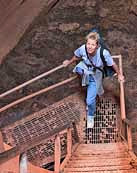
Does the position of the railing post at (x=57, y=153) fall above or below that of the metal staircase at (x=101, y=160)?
above

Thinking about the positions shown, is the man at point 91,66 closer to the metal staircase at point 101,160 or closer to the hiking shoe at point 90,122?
the hiking shoe at point 90,122

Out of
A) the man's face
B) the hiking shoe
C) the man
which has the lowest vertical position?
the hiking shoe

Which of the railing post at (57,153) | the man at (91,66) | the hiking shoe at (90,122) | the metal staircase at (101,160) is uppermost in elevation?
the man at (91,66)

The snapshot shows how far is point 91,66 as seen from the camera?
5312 millimetres

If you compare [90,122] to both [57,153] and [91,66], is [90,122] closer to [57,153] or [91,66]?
[91,66]

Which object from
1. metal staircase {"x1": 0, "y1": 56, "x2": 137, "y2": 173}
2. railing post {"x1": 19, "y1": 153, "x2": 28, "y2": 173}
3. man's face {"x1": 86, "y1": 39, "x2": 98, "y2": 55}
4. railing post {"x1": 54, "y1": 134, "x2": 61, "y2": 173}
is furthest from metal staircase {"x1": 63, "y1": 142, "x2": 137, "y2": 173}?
railing post {"x1": 19, "y1": 153, "x2": 28, "y2": 173}

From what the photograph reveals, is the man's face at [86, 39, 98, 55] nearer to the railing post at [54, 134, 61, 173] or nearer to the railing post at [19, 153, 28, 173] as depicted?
the railing post at [54, 134, 61, 173]

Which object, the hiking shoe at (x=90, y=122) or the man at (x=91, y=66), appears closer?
the man at (x=91, y=66)

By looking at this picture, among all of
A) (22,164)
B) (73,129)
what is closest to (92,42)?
(73,129)

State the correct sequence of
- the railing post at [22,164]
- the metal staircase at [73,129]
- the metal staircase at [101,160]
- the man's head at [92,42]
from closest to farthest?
the railing post at [22,164], the metal staircase at [101,160], the man's head at [92,42], the metal staircase at [73,129]

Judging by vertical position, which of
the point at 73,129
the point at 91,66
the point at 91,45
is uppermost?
the point at 91,45

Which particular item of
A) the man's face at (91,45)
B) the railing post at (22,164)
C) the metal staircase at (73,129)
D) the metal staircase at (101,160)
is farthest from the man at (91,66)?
the railing post at (22,164)

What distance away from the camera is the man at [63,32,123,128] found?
16.4ft

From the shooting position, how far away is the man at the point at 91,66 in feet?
16.4
